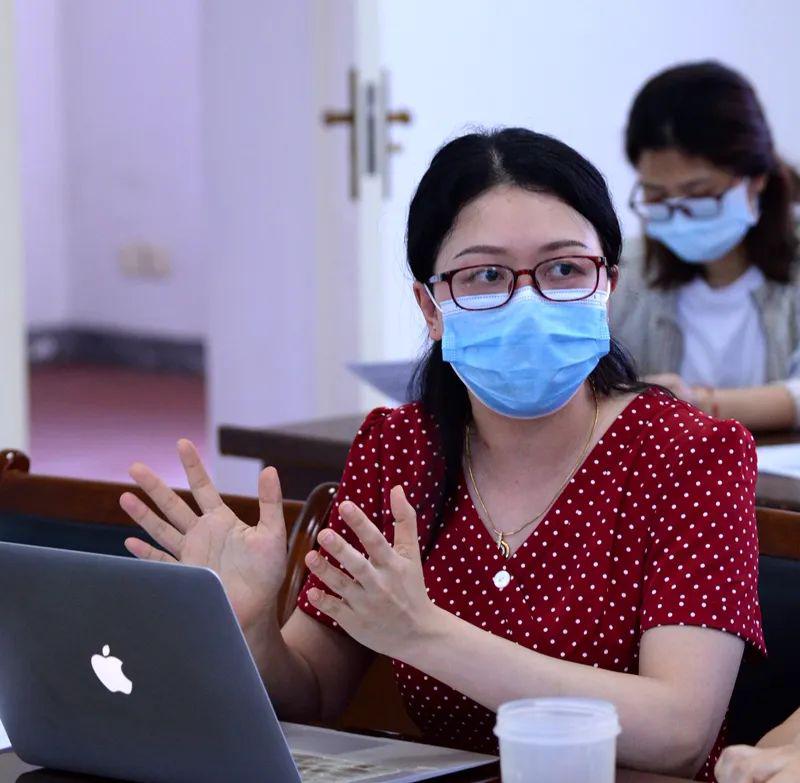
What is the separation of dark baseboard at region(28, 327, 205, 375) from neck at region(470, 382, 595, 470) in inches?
256

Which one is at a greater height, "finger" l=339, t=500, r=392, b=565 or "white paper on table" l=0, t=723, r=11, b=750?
"finger" l=339, t=500, r=392, b=565

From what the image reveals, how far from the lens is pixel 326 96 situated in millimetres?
4012

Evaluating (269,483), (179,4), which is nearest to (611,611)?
(269,483)

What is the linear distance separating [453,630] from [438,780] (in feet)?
0.44

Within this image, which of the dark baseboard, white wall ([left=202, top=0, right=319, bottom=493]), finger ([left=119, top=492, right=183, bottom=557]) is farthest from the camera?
the dark baseboard

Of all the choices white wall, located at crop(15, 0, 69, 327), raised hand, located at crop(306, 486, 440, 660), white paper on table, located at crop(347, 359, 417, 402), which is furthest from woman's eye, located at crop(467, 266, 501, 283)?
white wall, located at crop(15, 0, 69, 327)

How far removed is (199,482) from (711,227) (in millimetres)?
1544

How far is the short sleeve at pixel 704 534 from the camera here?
136 centimetres

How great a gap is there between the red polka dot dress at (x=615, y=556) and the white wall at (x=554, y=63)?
219 cm

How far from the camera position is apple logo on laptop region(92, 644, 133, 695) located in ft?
3.93

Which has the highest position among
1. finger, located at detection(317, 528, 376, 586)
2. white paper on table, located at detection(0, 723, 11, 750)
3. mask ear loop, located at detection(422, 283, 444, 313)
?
mask ear loop, located at detection(422, 283, 444, 313)

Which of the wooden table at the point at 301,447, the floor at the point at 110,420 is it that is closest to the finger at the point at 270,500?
the wooden table at the point at 301,447

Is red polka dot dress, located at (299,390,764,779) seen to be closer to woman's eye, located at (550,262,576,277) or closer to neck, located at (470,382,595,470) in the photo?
neck, located at (470,382,595,470)

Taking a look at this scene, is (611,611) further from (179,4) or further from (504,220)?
(179,4)
